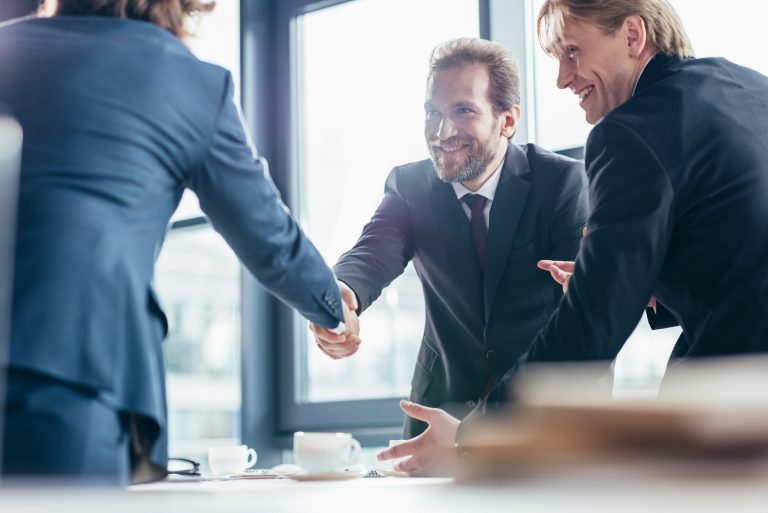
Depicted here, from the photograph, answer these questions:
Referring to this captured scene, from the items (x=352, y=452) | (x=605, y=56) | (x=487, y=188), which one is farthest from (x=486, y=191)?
(x=352, y=452)

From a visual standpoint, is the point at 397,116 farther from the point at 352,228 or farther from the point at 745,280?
the point at 745,280

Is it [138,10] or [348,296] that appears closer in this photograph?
[138,10]

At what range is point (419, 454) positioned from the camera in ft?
4.90

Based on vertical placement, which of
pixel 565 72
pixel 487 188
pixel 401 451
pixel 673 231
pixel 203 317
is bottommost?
pixel 203 317

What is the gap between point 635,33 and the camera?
1.73m

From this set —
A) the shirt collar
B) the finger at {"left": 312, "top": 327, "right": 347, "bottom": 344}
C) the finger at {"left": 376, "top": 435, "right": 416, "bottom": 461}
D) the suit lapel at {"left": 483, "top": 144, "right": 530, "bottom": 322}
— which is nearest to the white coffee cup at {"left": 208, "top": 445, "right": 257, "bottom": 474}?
the finger at {"left": 312, "top": 327, "right": 347, "bottom": 344}

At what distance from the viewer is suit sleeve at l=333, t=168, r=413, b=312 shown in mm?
2361

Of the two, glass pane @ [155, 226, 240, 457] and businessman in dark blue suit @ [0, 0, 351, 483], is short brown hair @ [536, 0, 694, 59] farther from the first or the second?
glass pane @ [155, 226, 240, 457]

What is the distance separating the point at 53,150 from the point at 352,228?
2266mm

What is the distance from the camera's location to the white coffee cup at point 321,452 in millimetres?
1354

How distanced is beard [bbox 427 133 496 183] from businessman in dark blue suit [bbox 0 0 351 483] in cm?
104

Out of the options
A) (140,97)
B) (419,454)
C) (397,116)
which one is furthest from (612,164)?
(397,116)

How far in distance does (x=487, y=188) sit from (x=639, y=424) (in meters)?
2.08

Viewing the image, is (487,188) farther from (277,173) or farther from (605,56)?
(277,173)
